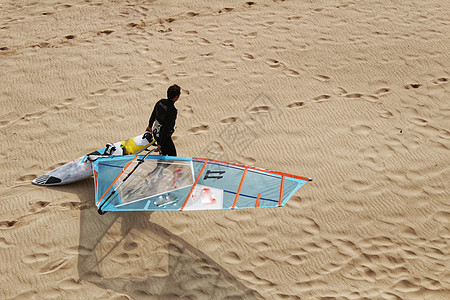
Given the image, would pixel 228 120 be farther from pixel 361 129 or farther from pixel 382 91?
pixel 382 91

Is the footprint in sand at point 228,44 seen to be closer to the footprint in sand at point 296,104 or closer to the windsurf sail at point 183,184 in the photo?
the footprint in sand at point 296,104

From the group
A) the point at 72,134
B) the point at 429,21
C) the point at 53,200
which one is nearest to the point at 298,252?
the point at 53,200

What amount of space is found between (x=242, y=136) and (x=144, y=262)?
3015 millimetres

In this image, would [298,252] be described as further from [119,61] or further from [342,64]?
[119,61]

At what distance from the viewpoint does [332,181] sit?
7.17 metres

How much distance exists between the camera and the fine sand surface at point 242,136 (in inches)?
232

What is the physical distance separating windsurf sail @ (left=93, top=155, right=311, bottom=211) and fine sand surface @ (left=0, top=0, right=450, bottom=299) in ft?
1.92

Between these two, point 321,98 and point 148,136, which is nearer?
point 148,136

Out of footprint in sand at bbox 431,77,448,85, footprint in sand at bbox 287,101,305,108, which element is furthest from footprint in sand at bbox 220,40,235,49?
footprint in sand at bbox 431,77,448,85

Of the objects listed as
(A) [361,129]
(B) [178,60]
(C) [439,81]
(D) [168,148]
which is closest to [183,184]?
(D) [168,148]

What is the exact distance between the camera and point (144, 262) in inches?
233

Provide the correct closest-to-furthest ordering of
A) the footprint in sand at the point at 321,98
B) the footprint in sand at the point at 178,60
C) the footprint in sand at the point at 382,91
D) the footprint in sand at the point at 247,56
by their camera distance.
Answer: the footprint in sand at the point at 321,98 < the footprint in sand at the point at 382,91 < the footprint in sand at the point at 178,60 < the footprint in sand at the point at 247,56

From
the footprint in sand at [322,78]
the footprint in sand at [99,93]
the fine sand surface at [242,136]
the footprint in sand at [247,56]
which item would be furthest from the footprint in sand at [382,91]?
the footprint in sand at [99,93]

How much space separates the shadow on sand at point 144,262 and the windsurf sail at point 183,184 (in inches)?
22.6
